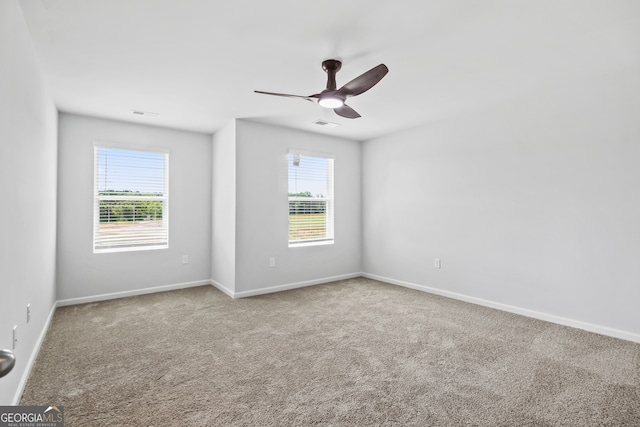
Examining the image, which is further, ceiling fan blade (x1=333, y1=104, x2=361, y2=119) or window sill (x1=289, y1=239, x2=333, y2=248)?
window sill (x1=289, y1=239, x2=333, y2=248)

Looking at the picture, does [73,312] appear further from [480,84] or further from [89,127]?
[480,84]

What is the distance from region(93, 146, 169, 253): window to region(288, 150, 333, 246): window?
1.85m

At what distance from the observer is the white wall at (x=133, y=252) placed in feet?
13.2

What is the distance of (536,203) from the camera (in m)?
3.51

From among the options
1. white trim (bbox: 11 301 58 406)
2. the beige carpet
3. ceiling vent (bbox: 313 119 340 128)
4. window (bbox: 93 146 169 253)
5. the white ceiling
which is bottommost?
the beige carpet

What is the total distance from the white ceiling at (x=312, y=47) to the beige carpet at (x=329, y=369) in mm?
2405

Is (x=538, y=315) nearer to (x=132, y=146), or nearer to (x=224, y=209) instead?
(x=224, y=209)

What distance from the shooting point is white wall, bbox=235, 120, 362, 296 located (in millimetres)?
4406

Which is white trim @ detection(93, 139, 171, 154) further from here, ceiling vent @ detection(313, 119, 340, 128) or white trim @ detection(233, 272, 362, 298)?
white trim @ detection(233, 272, 362, 298)

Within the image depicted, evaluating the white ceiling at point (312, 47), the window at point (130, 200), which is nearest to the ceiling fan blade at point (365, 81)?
the white ceiling at point (312, 47)

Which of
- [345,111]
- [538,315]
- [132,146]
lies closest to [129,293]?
[132,146]

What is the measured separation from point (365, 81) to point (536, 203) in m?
2.44

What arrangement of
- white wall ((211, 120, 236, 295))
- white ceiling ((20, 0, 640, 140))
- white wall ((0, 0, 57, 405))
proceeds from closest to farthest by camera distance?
white wall ((0, 0, 57, 405))
white ceiling ((20, 0, 640, 140))
white wall ((211, 120, 236, 295))

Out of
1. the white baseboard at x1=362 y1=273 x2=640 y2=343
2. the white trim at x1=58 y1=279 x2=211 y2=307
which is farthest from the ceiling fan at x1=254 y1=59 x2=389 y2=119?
the white trim at x1=58 y1=279 x2=211 y2=307
